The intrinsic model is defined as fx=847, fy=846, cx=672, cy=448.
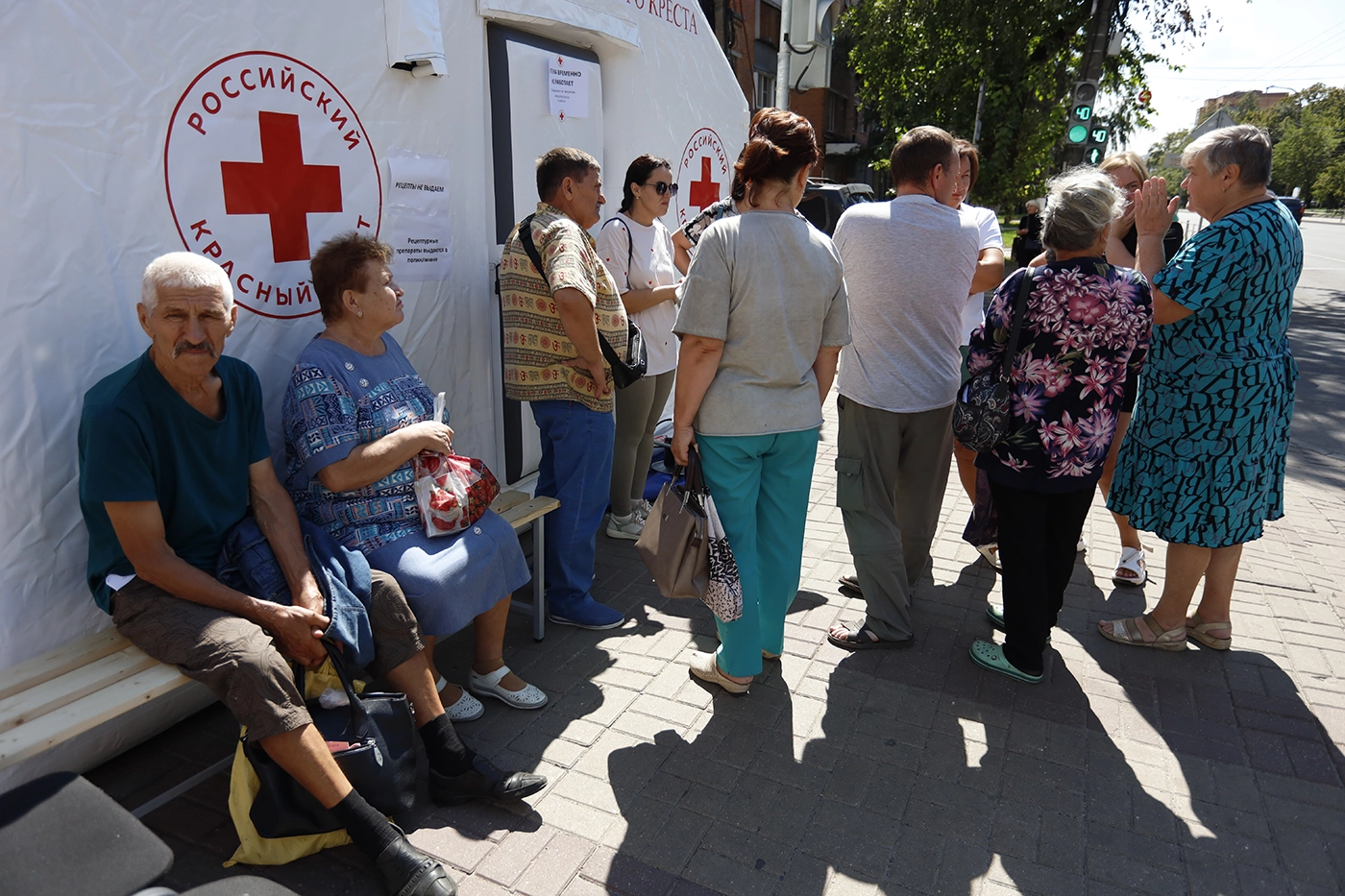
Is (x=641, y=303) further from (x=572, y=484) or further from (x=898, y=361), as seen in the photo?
(x=898, y=361)

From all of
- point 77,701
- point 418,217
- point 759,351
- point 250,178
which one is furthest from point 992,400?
point 77,701

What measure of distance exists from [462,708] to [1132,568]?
2859mm

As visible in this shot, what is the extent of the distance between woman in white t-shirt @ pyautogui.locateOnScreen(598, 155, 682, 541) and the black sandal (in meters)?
1.34

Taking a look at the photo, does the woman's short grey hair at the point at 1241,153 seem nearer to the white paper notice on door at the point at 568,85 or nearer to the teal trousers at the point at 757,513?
the teal trousers at the point at 757,513

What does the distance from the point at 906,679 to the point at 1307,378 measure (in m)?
7.32

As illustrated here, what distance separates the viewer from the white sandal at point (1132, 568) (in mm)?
3672

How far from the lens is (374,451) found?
8.04 ft

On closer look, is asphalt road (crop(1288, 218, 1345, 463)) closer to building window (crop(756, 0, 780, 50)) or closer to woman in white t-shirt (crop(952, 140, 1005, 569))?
woman in white t-shirt (crop(952, 140, 1005, 569))

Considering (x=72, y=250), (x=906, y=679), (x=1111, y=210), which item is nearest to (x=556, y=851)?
(x=906, y=679)

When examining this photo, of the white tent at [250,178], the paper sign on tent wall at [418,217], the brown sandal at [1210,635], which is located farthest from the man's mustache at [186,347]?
the brown sandal at [1210,635]

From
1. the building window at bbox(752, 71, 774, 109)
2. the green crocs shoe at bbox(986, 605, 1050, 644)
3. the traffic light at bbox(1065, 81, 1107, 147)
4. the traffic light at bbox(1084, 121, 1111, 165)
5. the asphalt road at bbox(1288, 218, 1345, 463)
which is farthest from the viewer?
the building window at bbox(752, 71, 774, 109)

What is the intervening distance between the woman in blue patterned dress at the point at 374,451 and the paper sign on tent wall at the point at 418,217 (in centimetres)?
57

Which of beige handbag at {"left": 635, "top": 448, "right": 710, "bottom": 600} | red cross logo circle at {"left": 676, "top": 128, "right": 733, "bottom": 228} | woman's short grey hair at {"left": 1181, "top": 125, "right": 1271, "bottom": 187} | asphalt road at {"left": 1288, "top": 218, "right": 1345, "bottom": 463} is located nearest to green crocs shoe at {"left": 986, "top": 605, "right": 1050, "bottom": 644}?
beige handbag at {"left": 635, "top": 448, "right": 710, "bottom": 600}

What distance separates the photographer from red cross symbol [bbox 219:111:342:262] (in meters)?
2.58
